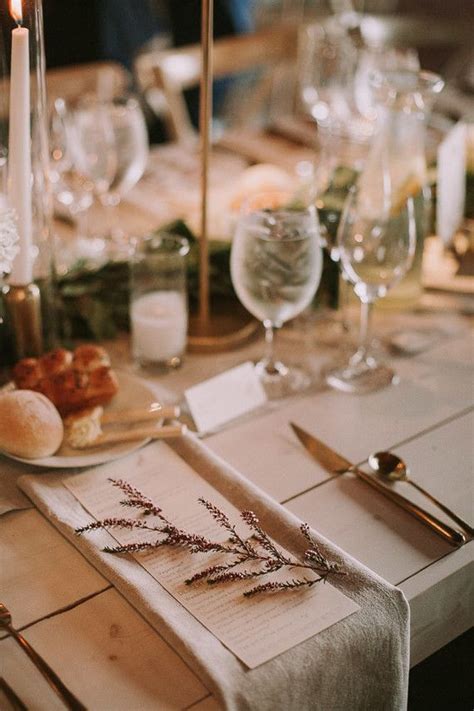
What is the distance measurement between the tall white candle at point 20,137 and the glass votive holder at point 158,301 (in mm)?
187

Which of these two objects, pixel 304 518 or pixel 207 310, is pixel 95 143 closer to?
pixel 207 310

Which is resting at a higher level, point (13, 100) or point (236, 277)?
point (13, 100)

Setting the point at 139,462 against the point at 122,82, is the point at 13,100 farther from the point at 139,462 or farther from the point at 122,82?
the point at 122,82

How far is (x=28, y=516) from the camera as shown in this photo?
0.93 m

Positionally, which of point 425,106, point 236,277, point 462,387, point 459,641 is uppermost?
point 425,106

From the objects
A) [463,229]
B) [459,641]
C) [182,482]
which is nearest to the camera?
[182,482]

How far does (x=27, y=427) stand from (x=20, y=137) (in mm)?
342

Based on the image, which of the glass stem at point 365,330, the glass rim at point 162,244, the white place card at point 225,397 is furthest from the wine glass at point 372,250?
the glass rim at point 162,244

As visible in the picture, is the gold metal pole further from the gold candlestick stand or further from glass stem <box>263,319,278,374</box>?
glass stem <box>263,319,278,374</box>

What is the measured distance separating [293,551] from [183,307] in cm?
48

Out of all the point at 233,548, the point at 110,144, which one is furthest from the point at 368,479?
the point at 110,144

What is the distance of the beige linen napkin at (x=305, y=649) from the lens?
72 centimetres

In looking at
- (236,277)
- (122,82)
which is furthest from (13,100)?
(122,82)

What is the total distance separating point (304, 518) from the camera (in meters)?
0.93
